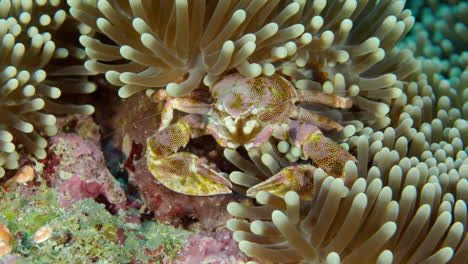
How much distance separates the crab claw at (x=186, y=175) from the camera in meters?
3.03

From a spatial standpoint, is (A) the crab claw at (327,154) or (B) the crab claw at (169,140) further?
(B) the crab claw at (169,140)

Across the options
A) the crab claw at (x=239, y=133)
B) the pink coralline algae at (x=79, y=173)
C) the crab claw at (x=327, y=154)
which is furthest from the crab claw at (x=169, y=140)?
the crab claw at (x=327, y=154)

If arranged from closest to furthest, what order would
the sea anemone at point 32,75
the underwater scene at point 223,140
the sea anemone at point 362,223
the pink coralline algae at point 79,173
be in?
1. the sea anemone at point 362,223
2. the underwater scene at point 223,140
3. the sea anemone at point 32,75
4. the pink coralline algae at point 79,173

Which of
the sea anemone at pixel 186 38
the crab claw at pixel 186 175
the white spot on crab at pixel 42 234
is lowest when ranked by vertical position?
the white spot on crab at pixel 42 234

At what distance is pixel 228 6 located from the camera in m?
3.03

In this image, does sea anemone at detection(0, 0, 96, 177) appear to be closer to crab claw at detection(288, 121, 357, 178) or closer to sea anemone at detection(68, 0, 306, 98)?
sea anemone at detection(68, 0, 306, 98)

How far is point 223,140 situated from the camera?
3158 millimetres

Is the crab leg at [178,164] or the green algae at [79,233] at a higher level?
the crab leg at [178,164]

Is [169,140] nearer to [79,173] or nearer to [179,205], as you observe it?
[179,205]

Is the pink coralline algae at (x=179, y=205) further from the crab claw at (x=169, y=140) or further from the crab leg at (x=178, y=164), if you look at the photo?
the crab claw at (x=169, y=140)

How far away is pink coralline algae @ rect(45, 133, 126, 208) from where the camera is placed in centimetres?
324

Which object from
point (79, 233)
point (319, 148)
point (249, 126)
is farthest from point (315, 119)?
point (79, 233)

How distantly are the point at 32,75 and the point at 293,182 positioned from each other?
224 cm

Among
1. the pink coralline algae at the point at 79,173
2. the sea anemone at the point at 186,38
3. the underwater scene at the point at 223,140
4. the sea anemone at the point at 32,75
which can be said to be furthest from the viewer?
the pink coralline algae at the point at 79,173
